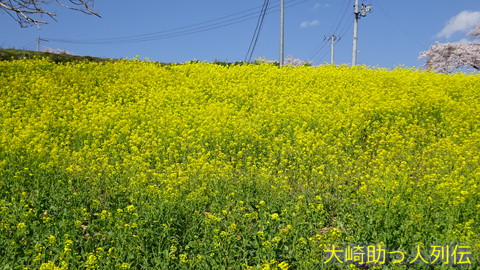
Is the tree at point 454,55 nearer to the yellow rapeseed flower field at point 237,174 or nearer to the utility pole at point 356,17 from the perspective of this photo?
the utility pole at point 356,17

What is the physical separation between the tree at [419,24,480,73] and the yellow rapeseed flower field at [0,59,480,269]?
95.8ft

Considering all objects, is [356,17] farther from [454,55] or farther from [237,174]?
[237,174]

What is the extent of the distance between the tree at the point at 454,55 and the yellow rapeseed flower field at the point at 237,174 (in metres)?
29.2

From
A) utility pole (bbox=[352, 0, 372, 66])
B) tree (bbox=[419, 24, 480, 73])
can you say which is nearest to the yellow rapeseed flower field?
utility pole (bbox=[352, 0, 372, 66])

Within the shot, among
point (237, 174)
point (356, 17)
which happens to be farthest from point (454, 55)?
point (237, 174)

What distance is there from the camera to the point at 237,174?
925cm

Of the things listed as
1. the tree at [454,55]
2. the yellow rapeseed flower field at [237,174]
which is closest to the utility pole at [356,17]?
the yellow rapeseed flower field at [237,174]

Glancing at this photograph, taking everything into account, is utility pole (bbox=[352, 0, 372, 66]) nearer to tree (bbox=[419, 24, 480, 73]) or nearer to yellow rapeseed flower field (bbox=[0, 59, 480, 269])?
yellow rapeseed flower field (bbox=[0, 59, 480, 269])

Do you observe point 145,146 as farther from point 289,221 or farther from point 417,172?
point 417,172

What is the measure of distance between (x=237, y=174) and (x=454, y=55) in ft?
143

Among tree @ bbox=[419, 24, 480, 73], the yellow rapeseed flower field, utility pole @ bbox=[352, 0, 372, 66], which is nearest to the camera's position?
the yellow rapeseed flower field

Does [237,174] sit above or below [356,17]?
below

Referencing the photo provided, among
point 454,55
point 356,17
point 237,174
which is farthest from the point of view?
point 454,55

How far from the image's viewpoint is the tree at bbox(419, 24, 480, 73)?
146 ft
